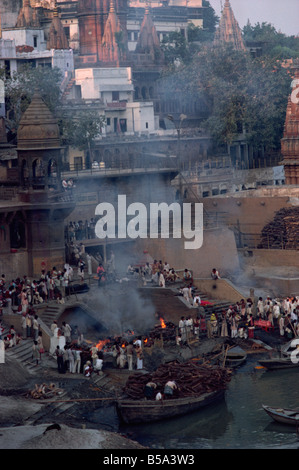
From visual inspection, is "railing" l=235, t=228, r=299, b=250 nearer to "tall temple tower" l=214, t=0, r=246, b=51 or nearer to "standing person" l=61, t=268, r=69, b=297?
"standing person" l=61, t=268, r=69, b=297

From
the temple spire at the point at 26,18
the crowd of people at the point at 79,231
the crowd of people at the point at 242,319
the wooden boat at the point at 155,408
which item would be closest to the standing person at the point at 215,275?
the crowd of people at the point at 242,319

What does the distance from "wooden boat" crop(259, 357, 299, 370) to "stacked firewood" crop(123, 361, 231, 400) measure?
358 centimetres

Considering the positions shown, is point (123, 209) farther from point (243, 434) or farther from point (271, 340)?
point (243, 434)

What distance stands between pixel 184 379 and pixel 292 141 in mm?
26358

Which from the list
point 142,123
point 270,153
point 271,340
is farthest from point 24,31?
point 271,340

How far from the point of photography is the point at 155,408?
3506 cm

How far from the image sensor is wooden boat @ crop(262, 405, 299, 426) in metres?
34.5

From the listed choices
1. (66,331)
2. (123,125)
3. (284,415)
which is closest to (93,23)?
(123,125)

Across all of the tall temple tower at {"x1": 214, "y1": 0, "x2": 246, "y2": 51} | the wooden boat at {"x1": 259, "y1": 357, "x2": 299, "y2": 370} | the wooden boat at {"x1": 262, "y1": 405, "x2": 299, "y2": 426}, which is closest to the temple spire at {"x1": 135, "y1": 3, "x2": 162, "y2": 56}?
the tall temple tower at {"x1": 214, "y1": 0, "x2": 246, "y2": 51}

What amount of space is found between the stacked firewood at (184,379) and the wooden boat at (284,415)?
1.99m

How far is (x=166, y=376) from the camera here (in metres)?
36.1

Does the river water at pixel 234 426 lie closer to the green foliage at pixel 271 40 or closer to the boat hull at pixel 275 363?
the boat hull at pixel 275 363

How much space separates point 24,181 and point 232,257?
9247mm

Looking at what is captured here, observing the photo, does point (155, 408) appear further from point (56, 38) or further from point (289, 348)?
point (56, 38)
